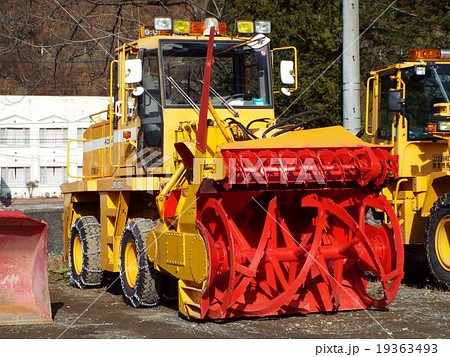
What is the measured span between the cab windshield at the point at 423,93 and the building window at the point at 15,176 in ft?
105

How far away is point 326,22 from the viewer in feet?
52.6

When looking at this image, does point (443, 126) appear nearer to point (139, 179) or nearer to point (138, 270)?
point (139, 179)

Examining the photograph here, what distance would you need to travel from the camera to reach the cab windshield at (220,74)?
1000 centimetres

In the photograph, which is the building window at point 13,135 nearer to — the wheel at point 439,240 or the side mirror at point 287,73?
the side mirror at point 287,73

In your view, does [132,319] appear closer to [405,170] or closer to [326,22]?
[405,170]

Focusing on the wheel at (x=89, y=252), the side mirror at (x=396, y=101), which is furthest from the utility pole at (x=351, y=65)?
the wheel at (x=89, y=252)

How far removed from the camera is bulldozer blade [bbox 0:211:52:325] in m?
8.50

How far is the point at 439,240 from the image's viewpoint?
10.4 metres

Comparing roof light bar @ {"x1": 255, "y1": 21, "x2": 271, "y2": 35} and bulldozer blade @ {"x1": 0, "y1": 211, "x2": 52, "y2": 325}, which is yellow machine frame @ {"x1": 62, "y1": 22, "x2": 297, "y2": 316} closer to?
roof light bar @ {"x1": 255, "y1": 21, "x2": 271, "y2": 35}

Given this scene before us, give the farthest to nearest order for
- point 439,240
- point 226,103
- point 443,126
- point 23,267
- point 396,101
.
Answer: point 396,101 < point 443,126 < point 439,240 < point 226,103 < point 23,267

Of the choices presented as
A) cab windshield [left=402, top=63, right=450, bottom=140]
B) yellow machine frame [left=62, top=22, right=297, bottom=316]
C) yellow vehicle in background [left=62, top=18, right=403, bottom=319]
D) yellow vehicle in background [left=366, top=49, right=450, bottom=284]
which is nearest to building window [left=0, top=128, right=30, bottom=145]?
yellow machine frame [left=62, top=22, right=297, bottom=316]

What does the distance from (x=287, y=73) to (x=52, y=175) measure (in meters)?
32.7

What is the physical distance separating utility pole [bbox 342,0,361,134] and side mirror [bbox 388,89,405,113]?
80.2 inches

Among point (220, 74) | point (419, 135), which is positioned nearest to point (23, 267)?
point (220, 74)
